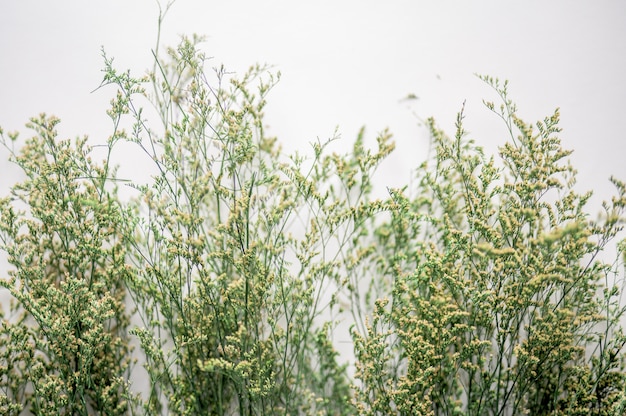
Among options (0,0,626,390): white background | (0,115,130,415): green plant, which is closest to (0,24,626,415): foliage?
(0,115,130,415): green plant

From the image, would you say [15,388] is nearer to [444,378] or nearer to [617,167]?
[444,378]

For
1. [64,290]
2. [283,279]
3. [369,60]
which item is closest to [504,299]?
[283,279]

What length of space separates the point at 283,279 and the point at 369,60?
1072 mm

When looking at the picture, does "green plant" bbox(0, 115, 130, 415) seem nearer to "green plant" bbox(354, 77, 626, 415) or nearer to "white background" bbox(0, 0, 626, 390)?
"white background" bbox(0, 0, 626, 390)

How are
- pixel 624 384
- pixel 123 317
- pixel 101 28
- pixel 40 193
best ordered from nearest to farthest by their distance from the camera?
pixel 624 384
pixel 40 193
pixel 123 317
pixel 101 28

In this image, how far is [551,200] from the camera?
2.03 m

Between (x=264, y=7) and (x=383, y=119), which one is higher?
(x=264, y=7)

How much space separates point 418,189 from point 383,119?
0.35 meters

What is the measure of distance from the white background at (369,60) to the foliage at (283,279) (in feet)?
0.48

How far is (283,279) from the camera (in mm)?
1671

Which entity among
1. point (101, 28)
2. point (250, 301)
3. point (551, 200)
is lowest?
point (250, 301)

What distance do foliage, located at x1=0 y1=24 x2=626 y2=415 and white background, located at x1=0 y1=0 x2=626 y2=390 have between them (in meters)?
0.15

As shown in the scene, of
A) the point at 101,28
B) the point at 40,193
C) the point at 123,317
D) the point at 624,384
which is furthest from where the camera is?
the point at 101,28

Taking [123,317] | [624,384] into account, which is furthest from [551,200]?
[123,317]
